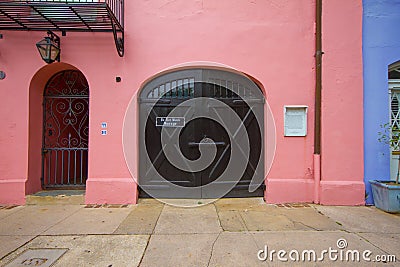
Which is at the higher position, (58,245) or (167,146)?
(167,146)

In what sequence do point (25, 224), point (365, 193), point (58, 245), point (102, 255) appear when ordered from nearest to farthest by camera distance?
1. point (102, 255)
2. point (58, 245)
3. point (25, 224)
4. point (365, 193)

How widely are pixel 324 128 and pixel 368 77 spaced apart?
1359 millimetres

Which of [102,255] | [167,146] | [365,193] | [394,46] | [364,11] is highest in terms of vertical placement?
[364,11]

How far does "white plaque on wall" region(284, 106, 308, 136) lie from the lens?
508 centimetres

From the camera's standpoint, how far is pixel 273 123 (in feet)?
16.7

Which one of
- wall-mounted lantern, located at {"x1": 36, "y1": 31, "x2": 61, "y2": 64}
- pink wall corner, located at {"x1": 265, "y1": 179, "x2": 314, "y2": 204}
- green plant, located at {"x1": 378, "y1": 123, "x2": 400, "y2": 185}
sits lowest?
pink wall corner, located at {"x1": 265, "y1": 179, "x2": 314, "y2": 204}

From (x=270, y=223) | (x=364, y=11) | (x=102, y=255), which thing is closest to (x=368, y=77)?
(x=364, y=11)

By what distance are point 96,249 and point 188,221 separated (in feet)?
4.73

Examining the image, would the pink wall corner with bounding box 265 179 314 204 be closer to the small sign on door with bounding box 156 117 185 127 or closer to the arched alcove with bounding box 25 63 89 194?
the small sign on door with bounding box 156 117 185 127

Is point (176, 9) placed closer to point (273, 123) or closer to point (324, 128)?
point (273, 123)

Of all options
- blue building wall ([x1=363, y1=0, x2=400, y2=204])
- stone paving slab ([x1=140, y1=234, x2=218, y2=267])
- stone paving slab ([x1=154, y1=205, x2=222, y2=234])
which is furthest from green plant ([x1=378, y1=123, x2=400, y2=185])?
stone paving slab ([x1=140, y1=234, x2=218, y2=267])

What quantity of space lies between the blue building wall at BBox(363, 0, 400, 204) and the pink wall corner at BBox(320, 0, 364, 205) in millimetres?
173

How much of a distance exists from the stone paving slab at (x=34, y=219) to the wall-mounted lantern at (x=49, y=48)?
108 inches

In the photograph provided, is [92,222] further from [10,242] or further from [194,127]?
[194,127]
